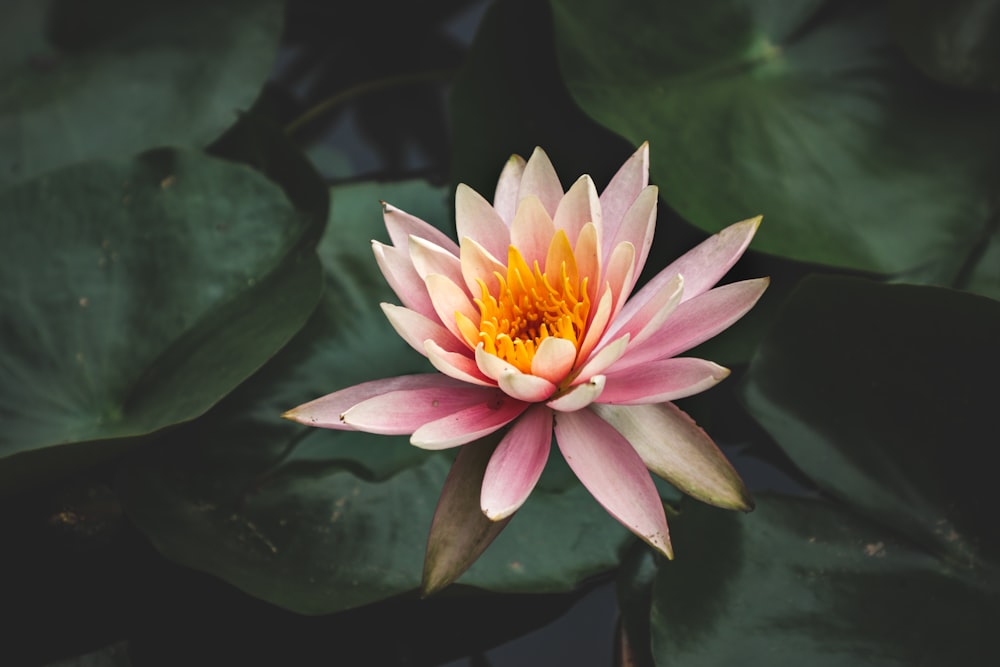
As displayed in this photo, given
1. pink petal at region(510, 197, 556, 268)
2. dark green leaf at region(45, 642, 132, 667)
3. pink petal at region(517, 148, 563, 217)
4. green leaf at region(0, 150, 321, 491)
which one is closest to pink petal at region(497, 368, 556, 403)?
pink petal at region(510, 197, 556, 268)

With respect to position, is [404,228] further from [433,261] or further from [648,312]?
[648,312]

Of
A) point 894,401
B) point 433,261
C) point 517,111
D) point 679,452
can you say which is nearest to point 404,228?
point 433,261

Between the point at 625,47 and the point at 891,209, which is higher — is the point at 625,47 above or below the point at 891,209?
above

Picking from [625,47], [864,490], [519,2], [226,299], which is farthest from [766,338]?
[226,299]

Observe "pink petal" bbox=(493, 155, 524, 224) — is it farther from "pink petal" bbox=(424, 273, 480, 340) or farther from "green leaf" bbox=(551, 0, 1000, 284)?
"green leaf" bbox=(551, 0, 1000, 284)

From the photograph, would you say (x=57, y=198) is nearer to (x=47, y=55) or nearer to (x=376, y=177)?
(x=47, y=55)

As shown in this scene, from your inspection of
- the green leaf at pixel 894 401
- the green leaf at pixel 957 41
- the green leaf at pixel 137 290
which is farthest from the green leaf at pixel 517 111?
the green leaf at pixel 957 41

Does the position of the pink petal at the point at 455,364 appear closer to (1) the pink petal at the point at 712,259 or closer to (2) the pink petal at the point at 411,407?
(2) the pink petal at the point at 411,407
